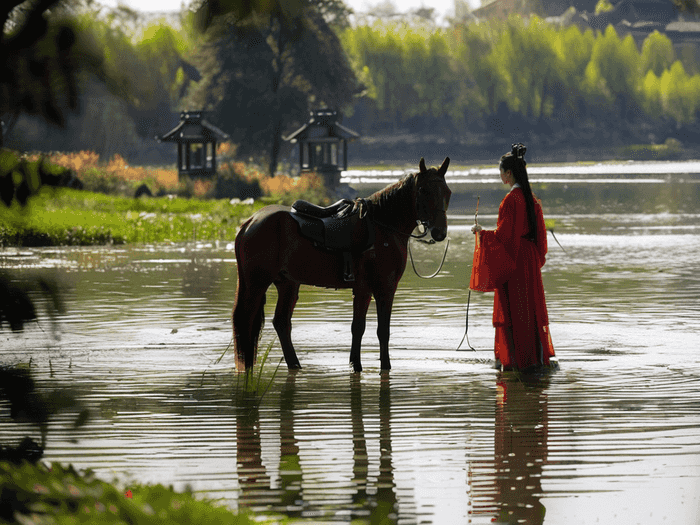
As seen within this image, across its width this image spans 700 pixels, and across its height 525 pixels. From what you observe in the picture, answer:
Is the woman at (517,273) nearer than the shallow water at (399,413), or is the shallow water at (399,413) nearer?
the shallow water at (399,413)

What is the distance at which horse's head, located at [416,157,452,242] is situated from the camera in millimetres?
8352

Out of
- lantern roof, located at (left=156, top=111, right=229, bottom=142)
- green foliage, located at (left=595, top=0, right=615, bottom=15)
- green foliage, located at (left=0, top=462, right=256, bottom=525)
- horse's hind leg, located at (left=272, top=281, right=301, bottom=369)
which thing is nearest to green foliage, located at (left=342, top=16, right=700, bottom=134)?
green foliage, located at (left=595, top=0, right=615, bottom=15)

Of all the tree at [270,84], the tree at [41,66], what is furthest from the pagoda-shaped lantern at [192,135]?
the tree at [41,66]

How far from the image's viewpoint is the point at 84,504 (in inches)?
132

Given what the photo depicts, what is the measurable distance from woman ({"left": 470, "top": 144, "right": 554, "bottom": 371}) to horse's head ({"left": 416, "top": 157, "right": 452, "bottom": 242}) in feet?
1.65

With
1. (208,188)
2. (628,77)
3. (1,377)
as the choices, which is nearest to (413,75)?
(628,77)

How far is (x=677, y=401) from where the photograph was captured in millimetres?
7230

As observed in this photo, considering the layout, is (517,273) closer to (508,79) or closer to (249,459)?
(249,459)

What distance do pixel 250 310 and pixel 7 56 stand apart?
602cm

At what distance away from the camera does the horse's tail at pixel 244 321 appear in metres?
8.48

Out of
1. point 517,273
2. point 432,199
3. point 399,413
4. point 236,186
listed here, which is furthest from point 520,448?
point 236,186

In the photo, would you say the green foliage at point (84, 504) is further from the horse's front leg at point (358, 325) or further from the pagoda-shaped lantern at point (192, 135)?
the pagoda-shaped lantern at point (192, 135)

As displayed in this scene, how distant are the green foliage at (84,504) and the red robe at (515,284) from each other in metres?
5.26

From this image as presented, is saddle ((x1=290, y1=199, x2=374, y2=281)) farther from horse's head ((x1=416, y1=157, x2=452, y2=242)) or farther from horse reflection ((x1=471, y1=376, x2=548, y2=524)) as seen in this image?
horse reflection ((x1=471, y1=376, x2=548, y2=524))
